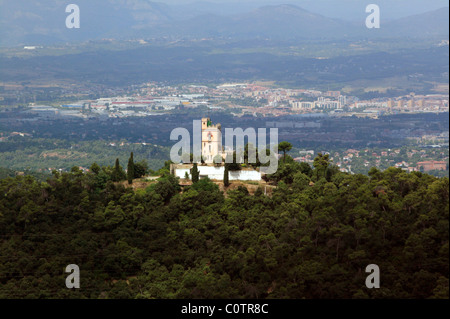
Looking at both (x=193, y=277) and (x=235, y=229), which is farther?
(x=235, y=229)

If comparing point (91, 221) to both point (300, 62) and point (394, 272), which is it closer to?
point (394, 272)

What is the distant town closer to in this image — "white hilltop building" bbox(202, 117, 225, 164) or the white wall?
"white hilltop building" bbox(202, 117, 225, 164)

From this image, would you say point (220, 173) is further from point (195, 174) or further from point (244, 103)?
point (244, 103)

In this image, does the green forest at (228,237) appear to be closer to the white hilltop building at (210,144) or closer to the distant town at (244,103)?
the white hilltop building at (210,144)

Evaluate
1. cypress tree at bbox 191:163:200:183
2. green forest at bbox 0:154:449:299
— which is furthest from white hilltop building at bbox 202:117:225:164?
green forest at bbox 0:154:449:299

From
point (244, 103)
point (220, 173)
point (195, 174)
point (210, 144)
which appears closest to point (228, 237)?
point (195, 174)

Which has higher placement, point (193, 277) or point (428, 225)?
point (428, 225)

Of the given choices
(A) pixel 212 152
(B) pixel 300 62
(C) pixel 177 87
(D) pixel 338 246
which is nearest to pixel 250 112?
(C) pixel 177 87
